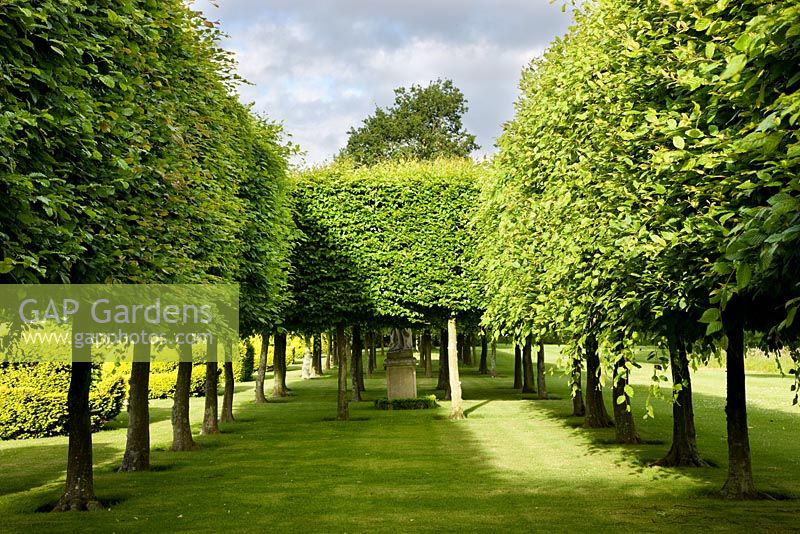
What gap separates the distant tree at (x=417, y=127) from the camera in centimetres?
7788

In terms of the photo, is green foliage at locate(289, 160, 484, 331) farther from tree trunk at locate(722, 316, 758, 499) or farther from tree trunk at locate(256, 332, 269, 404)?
tree trunk at locate(722, 316, 758, 499)

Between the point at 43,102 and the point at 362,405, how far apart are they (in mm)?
27703

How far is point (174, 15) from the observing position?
44.6 ft

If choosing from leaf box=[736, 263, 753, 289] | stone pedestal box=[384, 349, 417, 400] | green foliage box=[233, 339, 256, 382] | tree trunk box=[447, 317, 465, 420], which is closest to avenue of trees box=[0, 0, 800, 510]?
leaf box=[736, 263, 753, 289]

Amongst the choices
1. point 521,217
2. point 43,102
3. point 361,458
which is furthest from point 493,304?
point 43,102


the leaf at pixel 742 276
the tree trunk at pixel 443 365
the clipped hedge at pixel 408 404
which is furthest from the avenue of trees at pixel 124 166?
the tree trunk at pixel 443 365

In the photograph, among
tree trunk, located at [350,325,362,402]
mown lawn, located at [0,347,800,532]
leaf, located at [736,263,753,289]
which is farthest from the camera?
tree trunk, located at [350,325,362,402]

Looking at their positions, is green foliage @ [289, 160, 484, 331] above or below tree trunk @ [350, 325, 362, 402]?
above

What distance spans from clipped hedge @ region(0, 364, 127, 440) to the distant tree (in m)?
55.5

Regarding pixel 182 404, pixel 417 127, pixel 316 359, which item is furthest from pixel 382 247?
pixel 417 127

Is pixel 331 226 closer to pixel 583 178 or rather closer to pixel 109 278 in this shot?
pixel 583 178

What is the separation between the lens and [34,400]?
2384 centimetres

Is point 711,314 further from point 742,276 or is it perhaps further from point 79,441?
point 79,441

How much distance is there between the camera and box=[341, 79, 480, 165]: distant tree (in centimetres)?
7788
